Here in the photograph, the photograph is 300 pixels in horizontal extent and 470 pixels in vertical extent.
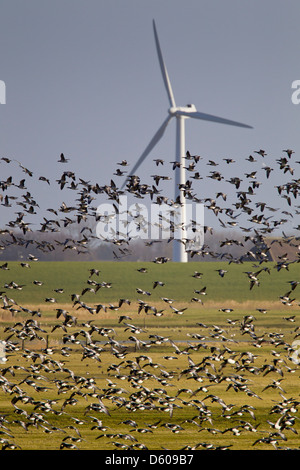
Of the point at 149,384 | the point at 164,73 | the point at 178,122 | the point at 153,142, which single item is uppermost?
the point at 164,73

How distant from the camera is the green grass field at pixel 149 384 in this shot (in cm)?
4322

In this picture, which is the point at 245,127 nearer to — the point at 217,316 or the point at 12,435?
the point at 217,316

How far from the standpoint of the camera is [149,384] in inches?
2498

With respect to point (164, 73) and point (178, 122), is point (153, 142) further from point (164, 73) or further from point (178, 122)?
point (178, 122)

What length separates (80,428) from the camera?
45719mm

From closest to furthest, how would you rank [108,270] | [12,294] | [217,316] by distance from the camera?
[217,316] → [12,294] → [108,270]

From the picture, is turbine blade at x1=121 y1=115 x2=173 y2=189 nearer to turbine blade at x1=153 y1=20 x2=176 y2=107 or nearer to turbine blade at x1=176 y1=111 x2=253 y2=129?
turbine blade at x1=176 y1=111 x2=253 y2=129

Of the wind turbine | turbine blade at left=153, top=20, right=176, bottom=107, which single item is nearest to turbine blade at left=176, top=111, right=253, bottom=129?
the wind turbine

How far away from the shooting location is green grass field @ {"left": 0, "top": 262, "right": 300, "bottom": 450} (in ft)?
142

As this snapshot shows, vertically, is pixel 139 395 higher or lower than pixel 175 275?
lower

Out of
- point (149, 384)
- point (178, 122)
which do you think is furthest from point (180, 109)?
point (149, 384)
